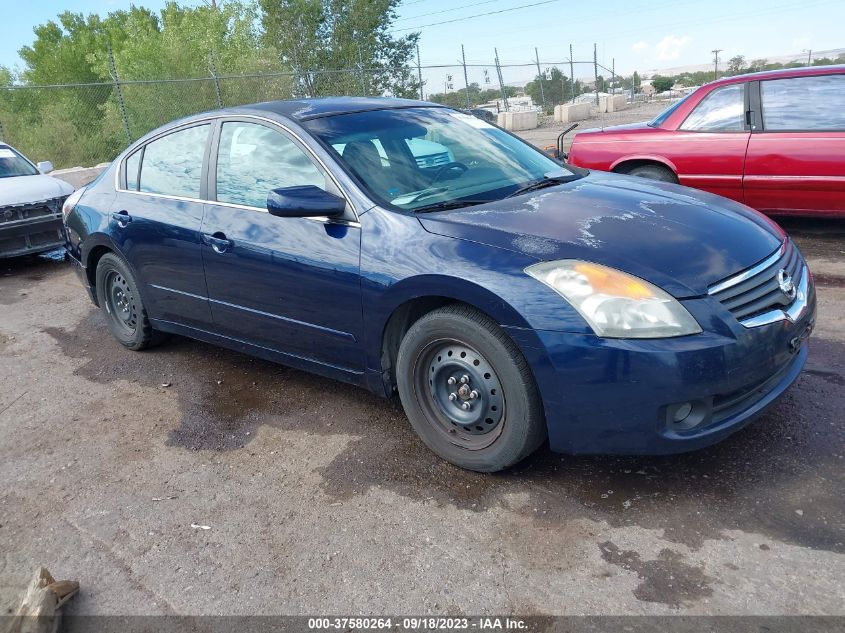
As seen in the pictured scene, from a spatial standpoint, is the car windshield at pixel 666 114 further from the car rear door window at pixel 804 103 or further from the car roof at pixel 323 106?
the car roof at pixel 323 106

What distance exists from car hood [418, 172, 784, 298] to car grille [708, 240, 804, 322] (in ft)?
0.13

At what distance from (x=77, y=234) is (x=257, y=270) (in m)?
2.28

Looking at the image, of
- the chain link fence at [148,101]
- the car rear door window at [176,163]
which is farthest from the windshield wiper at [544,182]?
the chain link fence at [148,101]

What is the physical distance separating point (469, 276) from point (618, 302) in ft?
2.01

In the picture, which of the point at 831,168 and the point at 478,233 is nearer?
the point at 478,233

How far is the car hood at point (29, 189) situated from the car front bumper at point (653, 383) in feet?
24.8

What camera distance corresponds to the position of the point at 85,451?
387cm

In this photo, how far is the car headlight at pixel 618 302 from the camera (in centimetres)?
274

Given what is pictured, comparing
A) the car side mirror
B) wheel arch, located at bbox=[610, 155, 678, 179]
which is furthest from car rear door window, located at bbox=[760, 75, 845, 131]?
the car side mirror

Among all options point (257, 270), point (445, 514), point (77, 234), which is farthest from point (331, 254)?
point (77, 234)

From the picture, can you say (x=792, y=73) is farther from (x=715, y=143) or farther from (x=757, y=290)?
(x=757, y=290)

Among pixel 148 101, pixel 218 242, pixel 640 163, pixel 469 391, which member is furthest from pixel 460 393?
pixel 148 101

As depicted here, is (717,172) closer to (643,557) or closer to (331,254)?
(331,254)

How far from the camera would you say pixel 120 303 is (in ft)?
17.6
